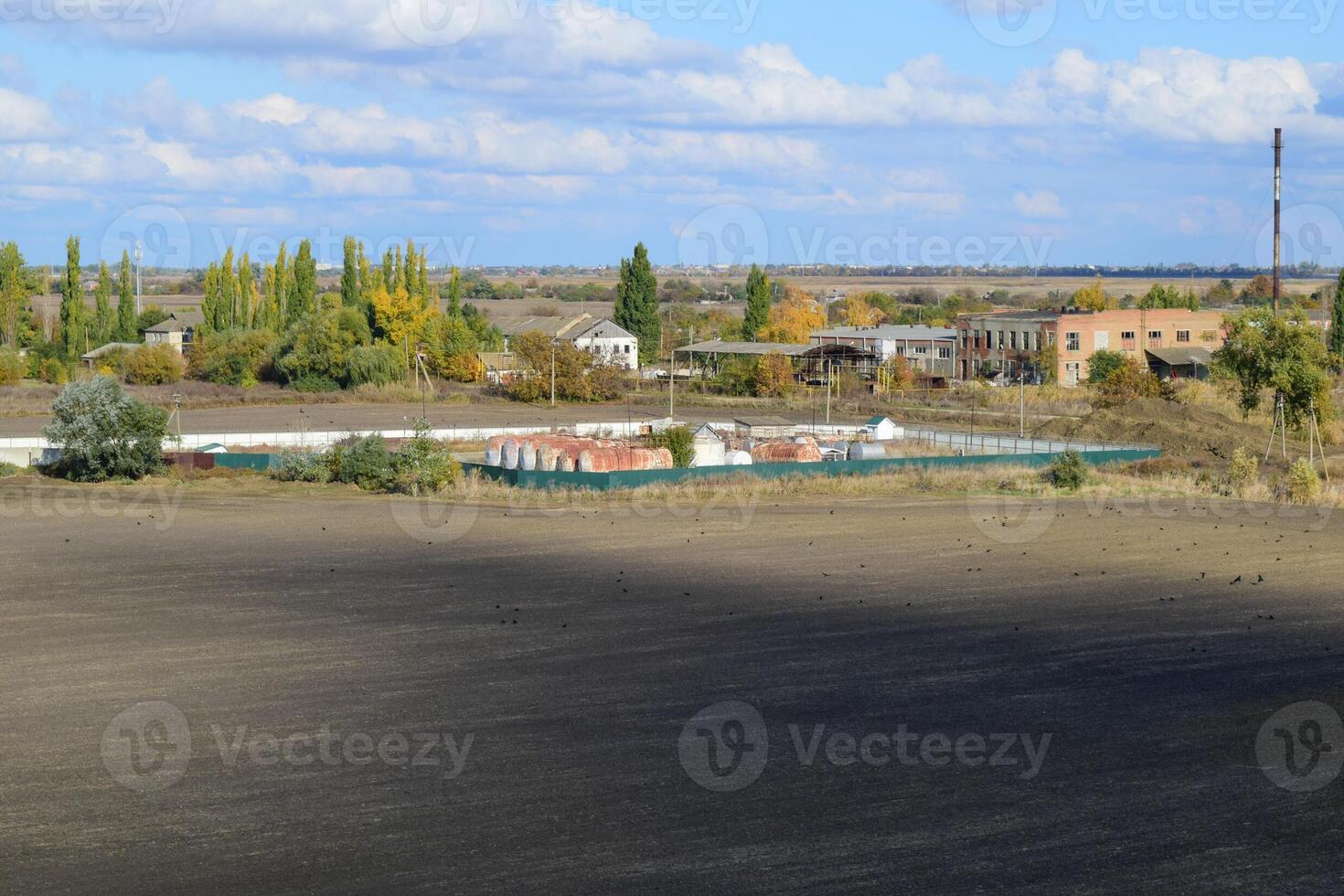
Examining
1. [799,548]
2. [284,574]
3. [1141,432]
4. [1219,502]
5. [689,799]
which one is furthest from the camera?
[1141,432]

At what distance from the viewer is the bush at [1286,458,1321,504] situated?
33844 millimetres

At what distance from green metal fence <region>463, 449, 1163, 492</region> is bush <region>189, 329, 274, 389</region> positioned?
148 ft

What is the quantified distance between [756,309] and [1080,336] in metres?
20.9

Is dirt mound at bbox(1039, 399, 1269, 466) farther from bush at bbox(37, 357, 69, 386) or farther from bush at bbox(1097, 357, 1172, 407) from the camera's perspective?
bush at bbox(37, 357, 69, 386)

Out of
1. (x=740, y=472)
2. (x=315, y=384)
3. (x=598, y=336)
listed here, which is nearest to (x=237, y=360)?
(x=315, y=384)

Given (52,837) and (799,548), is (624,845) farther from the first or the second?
(799,548)

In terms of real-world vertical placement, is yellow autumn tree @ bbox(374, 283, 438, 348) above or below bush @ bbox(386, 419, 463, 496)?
above

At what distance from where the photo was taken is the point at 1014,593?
21.7 metres

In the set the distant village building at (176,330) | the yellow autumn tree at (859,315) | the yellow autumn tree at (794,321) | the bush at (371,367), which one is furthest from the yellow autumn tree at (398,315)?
the yellow autumn tree at (859,315)

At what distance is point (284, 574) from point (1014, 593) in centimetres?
1126

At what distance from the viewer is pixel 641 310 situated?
90.2 metres

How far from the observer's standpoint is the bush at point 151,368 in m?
76.9

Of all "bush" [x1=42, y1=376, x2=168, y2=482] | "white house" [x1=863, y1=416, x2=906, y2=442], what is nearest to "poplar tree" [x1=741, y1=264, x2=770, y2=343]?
"white house" [x1=863, y1=416, x2=906, y2=442]

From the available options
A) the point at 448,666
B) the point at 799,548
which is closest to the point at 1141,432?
the point at 799,548
